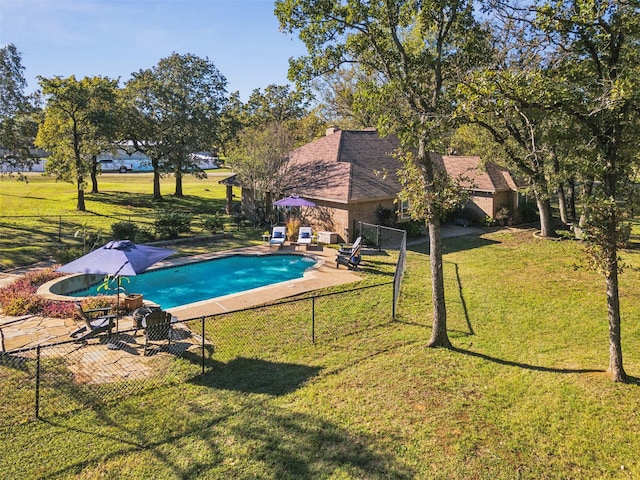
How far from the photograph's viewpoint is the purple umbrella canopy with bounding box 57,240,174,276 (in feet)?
32.6

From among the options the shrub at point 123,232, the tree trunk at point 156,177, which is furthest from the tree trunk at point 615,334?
the tree trunk at point 156,177

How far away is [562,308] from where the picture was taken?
13.2 m

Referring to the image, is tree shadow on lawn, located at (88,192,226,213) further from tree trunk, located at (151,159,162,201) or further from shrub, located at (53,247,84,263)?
shrub, located at (53,247,84,263)

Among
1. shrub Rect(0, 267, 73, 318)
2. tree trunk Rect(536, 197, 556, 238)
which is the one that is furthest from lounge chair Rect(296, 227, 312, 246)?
tree trunk Rect(536, 197, 556, 238)

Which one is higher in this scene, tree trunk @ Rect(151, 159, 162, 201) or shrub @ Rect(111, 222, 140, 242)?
tree trunk @ Rect(151, 159, 162, 201)

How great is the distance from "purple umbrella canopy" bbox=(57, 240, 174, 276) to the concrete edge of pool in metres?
2.35

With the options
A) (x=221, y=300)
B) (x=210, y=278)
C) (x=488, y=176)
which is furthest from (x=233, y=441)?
(x=488, y=176)

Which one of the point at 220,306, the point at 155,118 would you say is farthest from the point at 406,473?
the point at 155,118

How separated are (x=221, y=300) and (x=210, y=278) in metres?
4.64

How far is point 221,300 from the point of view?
1373cm

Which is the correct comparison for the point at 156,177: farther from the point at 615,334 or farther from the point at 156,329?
the point at 615,334

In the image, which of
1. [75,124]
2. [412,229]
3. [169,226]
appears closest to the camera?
[169,226]

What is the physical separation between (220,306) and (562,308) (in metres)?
10.5

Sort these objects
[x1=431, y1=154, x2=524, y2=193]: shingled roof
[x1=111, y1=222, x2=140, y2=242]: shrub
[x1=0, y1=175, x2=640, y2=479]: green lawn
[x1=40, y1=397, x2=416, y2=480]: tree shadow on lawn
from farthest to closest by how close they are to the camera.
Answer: [x1=431, y1=154, x2=524, y2=193]: shingled roof, [x1=111, y1=222, x2=140, y2=242]: shrub, [x1=0, y1=175, x2=640, y2=479]: green lawn, [x1=40, y1=397, x2=416, y2=480]: tree shadow on lawn
